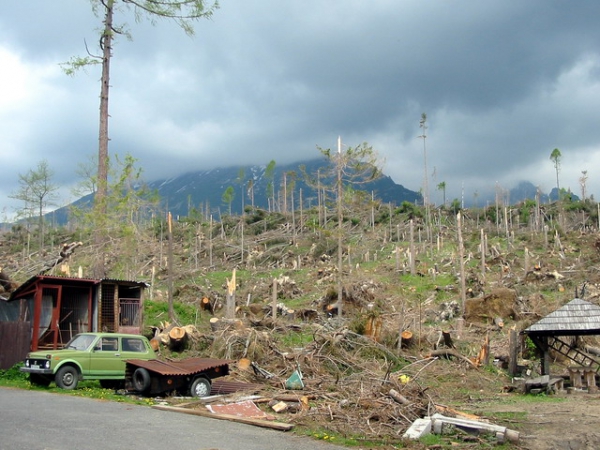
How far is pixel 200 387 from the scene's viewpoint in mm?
15242

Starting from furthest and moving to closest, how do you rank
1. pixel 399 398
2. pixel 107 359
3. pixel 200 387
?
pixel 107 359
pixel 200 387
pixel 399 398

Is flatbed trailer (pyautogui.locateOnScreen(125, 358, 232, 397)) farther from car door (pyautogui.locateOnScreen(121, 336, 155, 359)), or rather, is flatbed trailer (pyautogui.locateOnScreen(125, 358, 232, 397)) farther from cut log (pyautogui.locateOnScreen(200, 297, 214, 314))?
cut log (pyautogui.locateOnScreen(200, 297, 214, 314))

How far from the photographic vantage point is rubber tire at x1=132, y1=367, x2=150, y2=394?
1472 centimetres

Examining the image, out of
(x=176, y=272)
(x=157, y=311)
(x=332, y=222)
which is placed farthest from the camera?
(x=332, y=222)

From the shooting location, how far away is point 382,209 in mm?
74438

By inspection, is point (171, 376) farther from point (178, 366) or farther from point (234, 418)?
point (234, 418)

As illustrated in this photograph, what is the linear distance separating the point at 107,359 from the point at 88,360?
496 millimetres

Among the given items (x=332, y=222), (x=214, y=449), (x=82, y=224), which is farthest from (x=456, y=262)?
(x=214, y=449)

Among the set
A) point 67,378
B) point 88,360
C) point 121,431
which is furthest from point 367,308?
point 121,431

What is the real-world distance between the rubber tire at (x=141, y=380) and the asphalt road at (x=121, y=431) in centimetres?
161

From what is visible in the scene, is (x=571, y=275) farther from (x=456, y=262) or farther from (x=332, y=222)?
(x=332, y=222)

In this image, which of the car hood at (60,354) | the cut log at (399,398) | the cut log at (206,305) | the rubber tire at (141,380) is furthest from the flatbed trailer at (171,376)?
the cut log at (206,305)

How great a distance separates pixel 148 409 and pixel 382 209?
208 feet

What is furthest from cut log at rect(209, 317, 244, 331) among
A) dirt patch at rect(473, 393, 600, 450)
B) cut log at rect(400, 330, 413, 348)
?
dirt patch at rect(473, 393, 600, 450)
